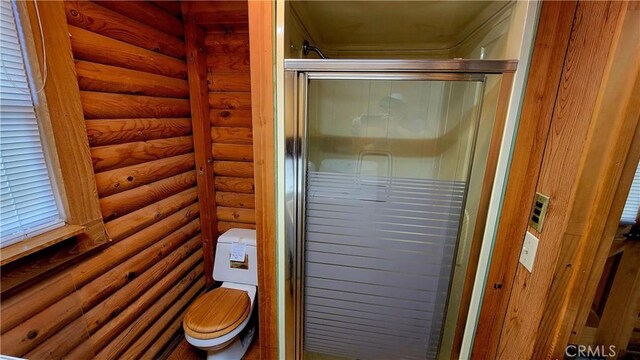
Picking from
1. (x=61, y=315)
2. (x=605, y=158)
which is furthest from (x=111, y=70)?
(x=605, y=158)

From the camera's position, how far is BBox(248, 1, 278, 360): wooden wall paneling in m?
0.95

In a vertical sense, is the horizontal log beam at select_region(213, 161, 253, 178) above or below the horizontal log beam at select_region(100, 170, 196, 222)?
above

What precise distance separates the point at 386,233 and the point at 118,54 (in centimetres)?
167

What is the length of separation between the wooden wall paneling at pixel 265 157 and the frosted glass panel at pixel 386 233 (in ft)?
0.56

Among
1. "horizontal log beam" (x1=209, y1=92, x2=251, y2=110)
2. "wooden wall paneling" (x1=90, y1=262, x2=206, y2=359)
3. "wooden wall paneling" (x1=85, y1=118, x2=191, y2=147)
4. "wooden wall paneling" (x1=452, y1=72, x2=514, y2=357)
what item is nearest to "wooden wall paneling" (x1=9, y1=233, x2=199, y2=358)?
"wooden wall paneling" (x1=90, y1=262, x2=206, y2=359)

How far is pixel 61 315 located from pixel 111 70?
1.19 meters

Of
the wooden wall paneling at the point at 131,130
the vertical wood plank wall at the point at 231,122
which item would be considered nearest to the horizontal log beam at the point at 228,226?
the vertical wood plank wall at the point at 231,122

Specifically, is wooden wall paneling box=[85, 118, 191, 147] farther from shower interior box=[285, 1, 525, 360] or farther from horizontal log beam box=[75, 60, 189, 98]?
shower interior box=[285, 1, 525, 360]

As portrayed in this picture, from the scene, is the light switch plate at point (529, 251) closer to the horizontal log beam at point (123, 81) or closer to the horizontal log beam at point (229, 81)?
the horizontal log beam at point (229, 81)

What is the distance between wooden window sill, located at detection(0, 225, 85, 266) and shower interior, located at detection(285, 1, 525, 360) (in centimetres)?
96

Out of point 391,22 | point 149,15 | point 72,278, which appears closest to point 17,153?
point 72,278

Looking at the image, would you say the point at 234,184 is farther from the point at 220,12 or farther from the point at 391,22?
the point at 391,22

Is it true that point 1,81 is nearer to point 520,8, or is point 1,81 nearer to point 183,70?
point 183,70

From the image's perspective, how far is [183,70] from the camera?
1.75m
